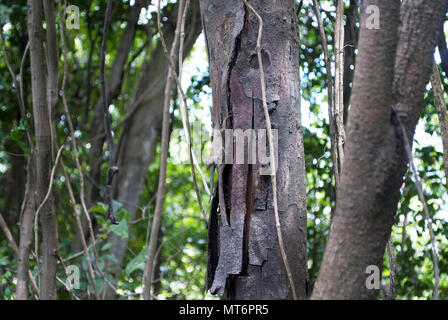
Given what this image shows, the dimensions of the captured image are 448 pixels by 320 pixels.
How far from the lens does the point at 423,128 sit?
2.35m

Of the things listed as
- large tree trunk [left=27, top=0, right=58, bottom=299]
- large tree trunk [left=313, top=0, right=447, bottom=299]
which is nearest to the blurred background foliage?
large tree trunk [left=27, top=0, right=58, bottom=299]

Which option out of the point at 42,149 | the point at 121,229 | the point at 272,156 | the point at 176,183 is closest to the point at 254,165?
the point at 272,156

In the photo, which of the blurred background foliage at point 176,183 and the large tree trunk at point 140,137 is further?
the large tree trunk at point 140,137

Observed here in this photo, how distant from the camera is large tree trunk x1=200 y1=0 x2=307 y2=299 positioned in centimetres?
96

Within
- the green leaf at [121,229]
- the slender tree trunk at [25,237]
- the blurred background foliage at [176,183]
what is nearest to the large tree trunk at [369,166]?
the blurred background foliage at [176,183]

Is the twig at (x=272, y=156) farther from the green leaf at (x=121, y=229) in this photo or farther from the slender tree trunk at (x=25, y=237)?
the green leaf at (x=121, y=229)

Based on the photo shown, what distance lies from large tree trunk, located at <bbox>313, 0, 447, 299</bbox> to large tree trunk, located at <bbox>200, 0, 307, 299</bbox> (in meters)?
0.18

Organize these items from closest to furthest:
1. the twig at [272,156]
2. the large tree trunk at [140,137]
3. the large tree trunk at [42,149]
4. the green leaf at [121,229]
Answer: the twig at [272,156] < the large tree trunk at [42,149] < the green leaf at [121,229] < the large tree trunk at [140,137]

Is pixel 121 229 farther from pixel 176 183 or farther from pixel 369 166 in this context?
pixel 176 183

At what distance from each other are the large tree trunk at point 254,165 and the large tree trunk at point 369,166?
183mm

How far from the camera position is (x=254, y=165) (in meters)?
1.01

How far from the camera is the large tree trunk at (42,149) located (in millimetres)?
1547

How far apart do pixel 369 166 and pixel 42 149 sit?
1.09 m
